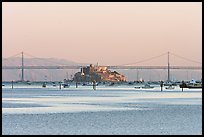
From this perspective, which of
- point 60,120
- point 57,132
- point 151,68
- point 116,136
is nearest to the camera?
point 116,136

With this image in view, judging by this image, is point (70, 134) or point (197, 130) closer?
point (70, 134)

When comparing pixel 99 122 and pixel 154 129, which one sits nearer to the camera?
pixel 154 129

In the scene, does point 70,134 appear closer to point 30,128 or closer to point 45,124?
point 30,128

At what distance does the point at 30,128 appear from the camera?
1727cm

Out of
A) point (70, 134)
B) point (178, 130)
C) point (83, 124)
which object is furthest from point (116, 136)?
point (83, 124)

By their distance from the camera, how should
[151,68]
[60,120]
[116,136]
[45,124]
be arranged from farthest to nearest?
[151,68]
[60,120]
[45,124]
[116,136]

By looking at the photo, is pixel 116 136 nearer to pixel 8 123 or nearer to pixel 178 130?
pixel 178 130

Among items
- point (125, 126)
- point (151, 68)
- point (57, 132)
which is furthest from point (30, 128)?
point (151, 68)

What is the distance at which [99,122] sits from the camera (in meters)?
19.9

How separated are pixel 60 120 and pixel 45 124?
1921 millimetres

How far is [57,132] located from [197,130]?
3842 mm

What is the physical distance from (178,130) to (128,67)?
110885mm

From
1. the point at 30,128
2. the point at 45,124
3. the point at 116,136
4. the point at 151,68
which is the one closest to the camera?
the point at 116,136

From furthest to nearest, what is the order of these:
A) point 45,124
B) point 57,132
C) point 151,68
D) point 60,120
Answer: point 151,68, point 60,120, point 45,124, point 57,132
